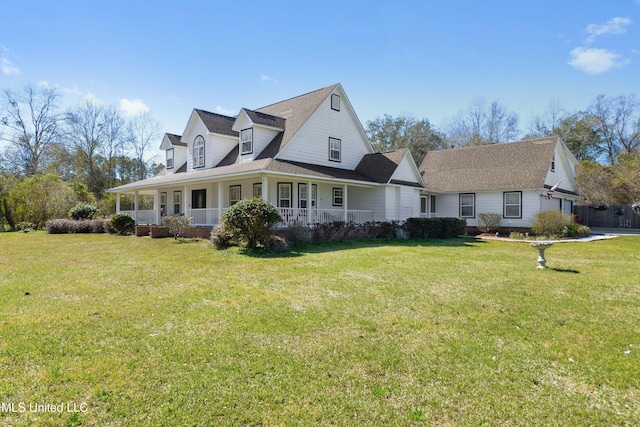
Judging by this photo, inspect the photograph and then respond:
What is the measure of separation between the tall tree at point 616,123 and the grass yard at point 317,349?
138ft

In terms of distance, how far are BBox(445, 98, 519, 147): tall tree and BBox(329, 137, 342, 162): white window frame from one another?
29.7m

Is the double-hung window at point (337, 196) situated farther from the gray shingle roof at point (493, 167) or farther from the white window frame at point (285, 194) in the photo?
the gray shingle roof at point (493, 167)

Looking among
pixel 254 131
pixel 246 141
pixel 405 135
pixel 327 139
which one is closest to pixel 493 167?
pixel 327 139

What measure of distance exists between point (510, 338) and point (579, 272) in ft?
19.6

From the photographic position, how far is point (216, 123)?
2205 cm

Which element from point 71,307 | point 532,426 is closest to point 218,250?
point 71,307

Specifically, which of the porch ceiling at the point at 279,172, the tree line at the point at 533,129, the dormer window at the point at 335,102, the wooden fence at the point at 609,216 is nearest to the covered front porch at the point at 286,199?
the porch ceiling at the point at 279,172

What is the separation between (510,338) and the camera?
185 inches

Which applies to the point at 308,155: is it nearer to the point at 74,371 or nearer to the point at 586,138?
the point at 74,371

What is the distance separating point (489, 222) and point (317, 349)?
68.3ft

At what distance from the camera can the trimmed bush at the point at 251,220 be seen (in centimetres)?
1227

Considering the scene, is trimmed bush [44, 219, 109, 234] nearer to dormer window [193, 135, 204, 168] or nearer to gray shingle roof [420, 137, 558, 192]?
dormer window [193, 135, 204, 168]

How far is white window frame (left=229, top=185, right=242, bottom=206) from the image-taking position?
2078 centimetres

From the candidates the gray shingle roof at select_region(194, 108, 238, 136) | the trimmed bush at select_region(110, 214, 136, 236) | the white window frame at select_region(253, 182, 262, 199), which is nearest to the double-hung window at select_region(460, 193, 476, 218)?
the white window frame at select_region(253, 182, 262, 199)
